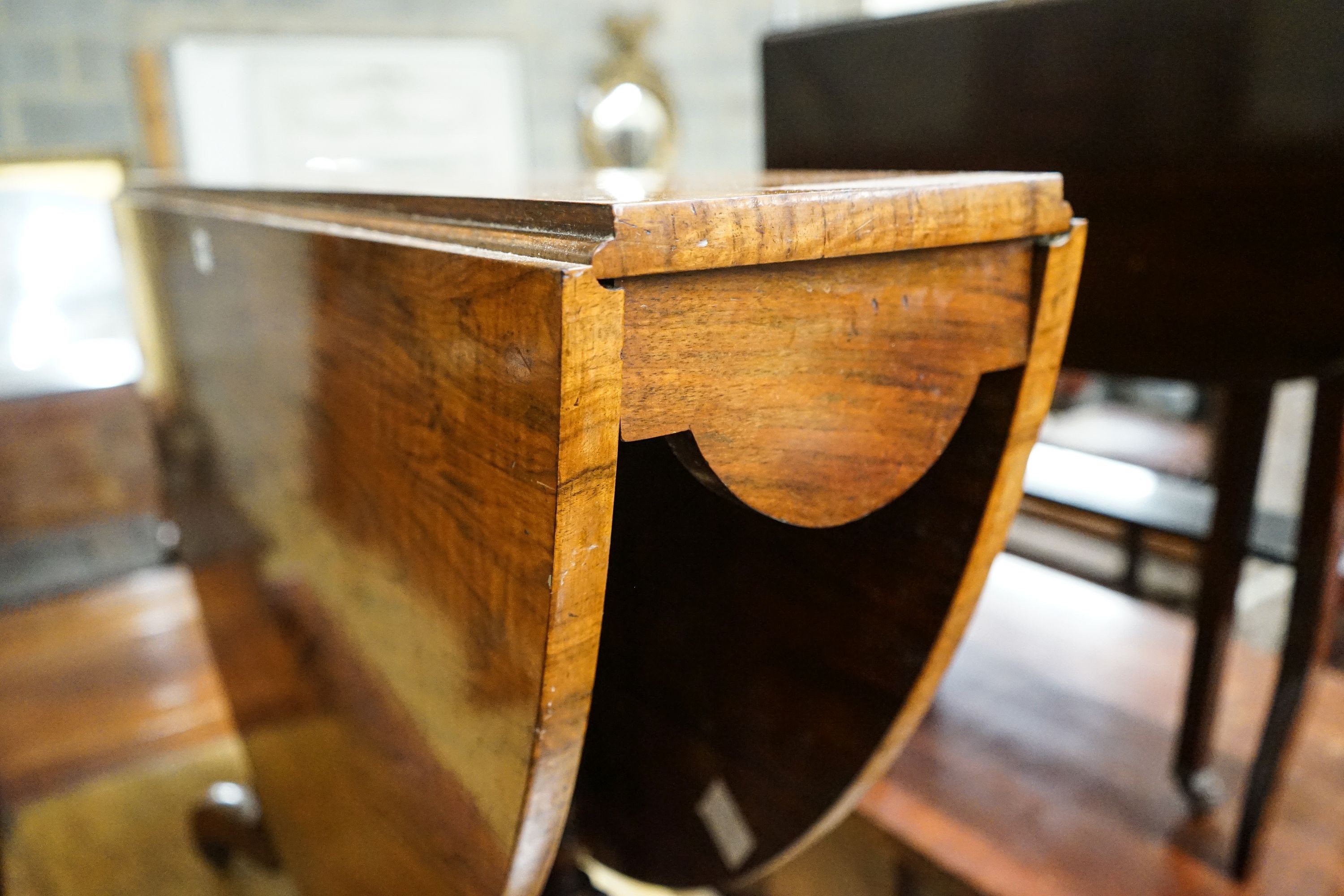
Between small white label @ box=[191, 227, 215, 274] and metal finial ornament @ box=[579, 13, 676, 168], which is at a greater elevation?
metal finial ornament @ box=[579, 13, 676, 168]

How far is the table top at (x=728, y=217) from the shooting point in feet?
1.45

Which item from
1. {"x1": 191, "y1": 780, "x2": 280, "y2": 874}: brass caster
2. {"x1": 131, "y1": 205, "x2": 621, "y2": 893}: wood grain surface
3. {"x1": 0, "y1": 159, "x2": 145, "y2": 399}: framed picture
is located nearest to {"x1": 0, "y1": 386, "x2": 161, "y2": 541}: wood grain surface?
{"x1": 0, "y1": 159, "x2": 145, "y2": 399}: framed picture

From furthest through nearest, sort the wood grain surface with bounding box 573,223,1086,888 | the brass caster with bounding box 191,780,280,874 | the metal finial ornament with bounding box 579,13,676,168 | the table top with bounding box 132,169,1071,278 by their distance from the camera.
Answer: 1. the metal finial ornament with bounding box 579,13,676,168
2. the brass caster with bounding box 191,780,280,874
3. the wood grain surface with bounding box 573,223,1086,888
4. the table top with bounding box 132,169,1071,278

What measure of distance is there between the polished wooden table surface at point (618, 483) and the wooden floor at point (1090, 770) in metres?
0.40

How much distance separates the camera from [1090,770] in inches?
51.2

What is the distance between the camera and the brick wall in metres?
2.53

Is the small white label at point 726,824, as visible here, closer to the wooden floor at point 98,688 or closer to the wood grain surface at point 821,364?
the wood grain surface at point 821,364

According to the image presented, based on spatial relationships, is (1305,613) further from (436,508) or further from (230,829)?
(230,829)

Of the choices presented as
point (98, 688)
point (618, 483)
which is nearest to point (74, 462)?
point (98, 688)

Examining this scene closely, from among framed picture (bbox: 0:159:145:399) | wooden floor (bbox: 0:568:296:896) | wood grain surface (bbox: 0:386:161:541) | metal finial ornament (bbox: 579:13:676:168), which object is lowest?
wooden floor (bbox: 0:568:296:896)

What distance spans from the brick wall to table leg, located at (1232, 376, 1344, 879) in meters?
1.79

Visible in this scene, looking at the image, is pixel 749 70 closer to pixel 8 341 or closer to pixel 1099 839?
pixel 8 341

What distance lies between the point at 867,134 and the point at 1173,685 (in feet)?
3.07

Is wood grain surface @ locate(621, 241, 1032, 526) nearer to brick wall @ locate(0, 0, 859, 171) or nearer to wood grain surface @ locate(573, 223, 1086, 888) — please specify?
wood grain surface @ locate(573, 223, 1086, 888)
